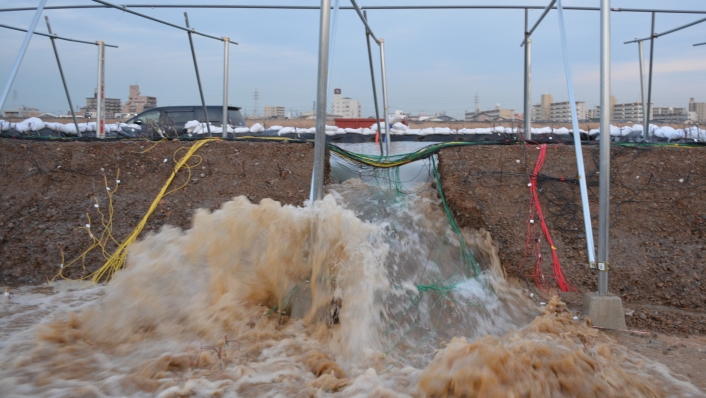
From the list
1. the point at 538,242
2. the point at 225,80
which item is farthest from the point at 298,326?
the point at 225,80

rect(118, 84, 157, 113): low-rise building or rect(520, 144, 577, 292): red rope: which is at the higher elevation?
rect(118, 84, 157, 113): low-rise building

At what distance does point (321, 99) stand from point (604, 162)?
2.22 metres

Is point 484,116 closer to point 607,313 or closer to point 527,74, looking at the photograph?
point 527,74

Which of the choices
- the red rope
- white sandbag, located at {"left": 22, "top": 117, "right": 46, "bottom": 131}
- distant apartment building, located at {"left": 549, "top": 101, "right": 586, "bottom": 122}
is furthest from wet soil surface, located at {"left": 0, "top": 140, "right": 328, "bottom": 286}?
distant apartment building, located at {"left": 549, "top": 101, "right": 586, "bottom": 122}

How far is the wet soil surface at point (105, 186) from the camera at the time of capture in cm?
497

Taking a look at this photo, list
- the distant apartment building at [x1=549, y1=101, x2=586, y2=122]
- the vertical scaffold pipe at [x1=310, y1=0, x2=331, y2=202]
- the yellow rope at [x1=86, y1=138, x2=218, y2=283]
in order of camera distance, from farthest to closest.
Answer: the distant apartment building at [x1=549, y1=101, x2=586, y2=122]
the yellow rope at [x1=86, y1=138, x2=218, y2=283]
the vertical scaffold pipe at [x1=310, y1=0, x2=331, y2=202]

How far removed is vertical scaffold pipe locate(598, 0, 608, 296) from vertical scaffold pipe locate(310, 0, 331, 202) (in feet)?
6.87

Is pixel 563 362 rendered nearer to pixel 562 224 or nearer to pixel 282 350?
pixel 282 350

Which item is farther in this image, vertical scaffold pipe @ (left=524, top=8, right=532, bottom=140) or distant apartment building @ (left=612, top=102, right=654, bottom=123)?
distant apartment building @ (left=612, top=102, right=654, bottom=123)

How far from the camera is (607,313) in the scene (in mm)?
3744

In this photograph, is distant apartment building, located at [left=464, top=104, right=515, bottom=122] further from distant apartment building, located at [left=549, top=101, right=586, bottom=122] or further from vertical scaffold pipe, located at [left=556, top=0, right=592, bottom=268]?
vertical scaffold pipe, located at [left=556, top=0, right=592, bottom=268]

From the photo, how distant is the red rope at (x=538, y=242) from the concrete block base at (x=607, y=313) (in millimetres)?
700

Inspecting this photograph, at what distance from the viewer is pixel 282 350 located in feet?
11.5

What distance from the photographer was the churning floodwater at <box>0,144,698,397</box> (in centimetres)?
291
